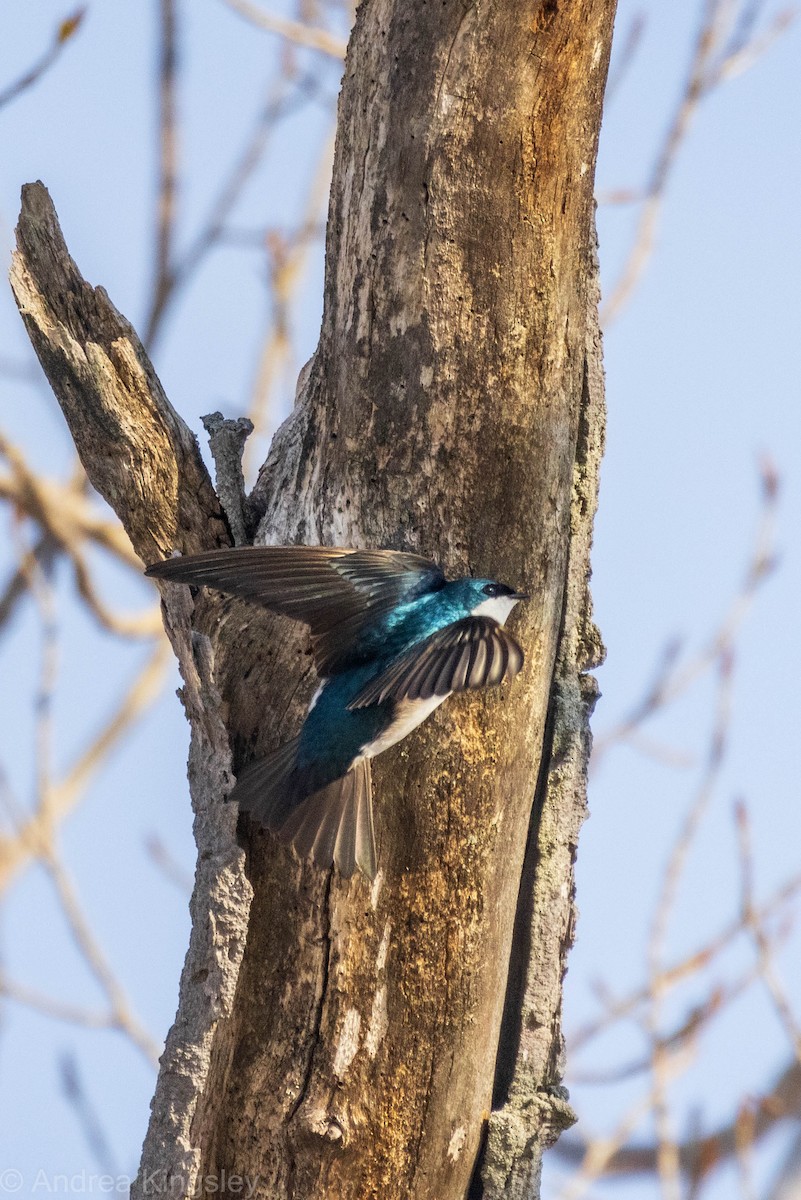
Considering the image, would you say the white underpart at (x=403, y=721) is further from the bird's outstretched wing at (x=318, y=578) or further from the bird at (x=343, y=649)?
the bird's outstretched wing at (x=318, y=578)

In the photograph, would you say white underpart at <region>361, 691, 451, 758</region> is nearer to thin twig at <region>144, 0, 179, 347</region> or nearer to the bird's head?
the bird's head

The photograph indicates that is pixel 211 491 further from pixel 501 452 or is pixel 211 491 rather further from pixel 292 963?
pixel 292 963

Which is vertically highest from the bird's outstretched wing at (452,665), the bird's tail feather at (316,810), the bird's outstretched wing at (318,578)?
the bird's outstretched wing at (318,578)

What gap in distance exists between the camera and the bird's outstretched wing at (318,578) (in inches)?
79.7

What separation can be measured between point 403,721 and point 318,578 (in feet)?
0.90

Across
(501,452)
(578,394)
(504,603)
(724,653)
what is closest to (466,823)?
(504,603)

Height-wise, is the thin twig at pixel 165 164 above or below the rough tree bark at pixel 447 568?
above

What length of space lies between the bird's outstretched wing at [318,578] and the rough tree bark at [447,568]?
4.5 inches

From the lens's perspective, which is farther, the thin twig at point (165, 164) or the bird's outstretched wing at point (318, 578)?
the thin twig at point (165, 164)

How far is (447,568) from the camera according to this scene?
2.19 m

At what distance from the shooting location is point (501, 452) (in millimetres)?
2207

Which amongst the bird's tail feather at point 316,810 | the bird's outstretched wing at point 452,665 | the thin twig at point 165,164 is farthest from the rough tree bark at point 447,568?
the thin twig at point 165,164

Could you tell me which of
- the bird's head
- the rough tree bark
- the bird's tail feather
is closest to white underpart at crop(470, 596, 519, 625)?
the bird's head

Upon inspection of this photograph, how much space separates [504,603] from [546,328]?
523mm
